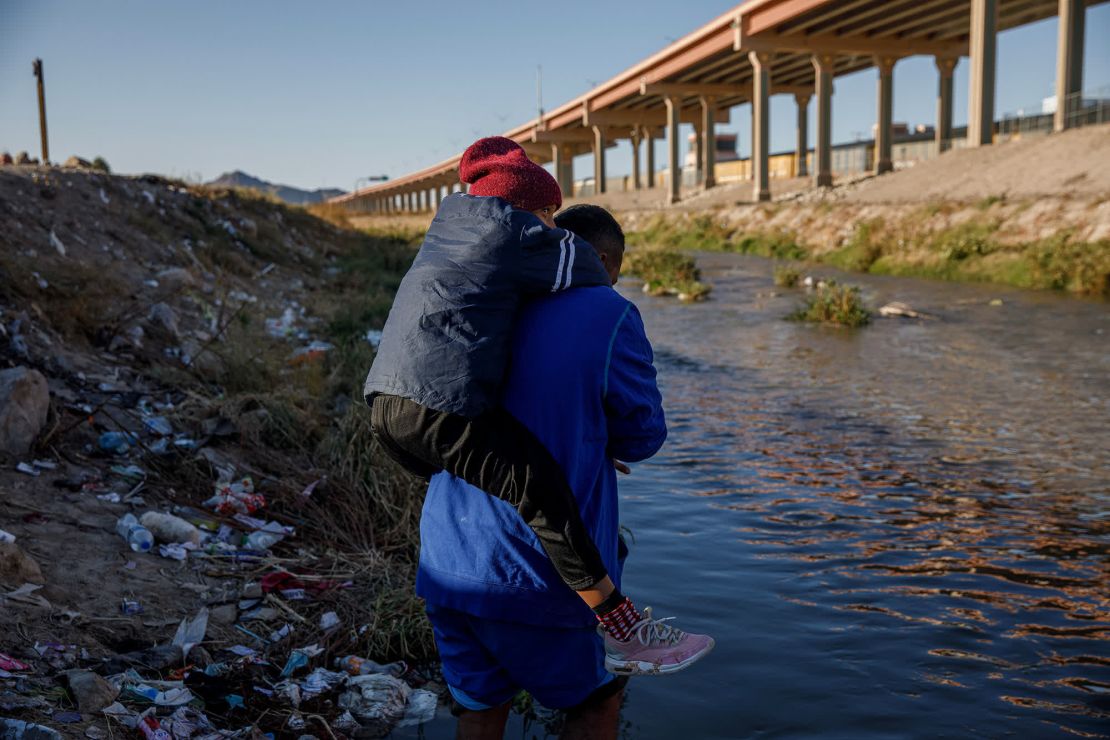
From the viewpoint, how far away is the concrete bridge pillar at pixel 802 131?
47500mm

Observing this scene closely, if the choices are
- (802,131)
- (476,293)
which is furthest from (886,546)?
(802,131)

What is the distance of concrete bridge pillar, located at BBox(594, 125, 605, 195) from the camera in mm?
56062

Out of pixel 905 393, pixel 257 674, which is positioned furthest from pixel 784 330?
pixel 257 674

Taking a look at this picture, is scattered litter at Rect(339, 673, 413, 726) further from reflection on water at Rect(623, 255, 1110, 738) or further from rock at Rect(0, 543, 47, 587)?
rock at Rect(0, 543, 47, 587)

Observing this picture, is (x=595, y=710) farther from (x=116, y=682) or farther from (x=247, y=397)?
(x=247, y=397)

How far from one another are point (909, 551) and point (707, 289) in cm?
1391

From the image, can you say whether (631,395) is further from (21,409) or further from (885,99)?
(885,99)

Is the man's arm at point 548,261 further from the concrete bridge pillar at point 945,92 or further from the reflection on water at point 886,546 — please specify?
the concrete bridge pillar at point 945,92

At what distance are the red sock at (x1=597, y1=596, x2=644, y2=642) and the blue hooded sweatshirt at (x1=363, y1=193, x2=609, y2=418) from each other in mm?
546

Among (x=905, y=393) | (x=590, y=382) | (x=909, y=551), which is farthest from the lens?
(x=905, y=393)

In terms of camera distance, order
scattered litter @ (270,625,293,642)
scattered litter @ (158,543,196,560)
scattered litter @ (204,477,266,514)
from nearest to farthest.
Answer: scattered litter @ (270,625,293,642), scattered litter @ (158,543,196,560), scattered litter @ (204,477,266,514)

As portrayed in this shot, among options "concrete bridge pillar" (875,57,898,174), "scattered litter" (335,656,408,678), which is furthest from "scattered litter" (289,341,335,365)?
"concrete bridge pillar" (875,57,898,174)

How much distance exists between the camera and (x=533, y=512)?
79.0 inches

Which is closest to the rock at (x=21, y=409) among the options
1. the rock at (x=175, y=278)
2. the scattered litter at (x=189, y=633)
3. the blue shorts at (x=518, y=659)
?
the scattered litter at (x=189, y=633)
